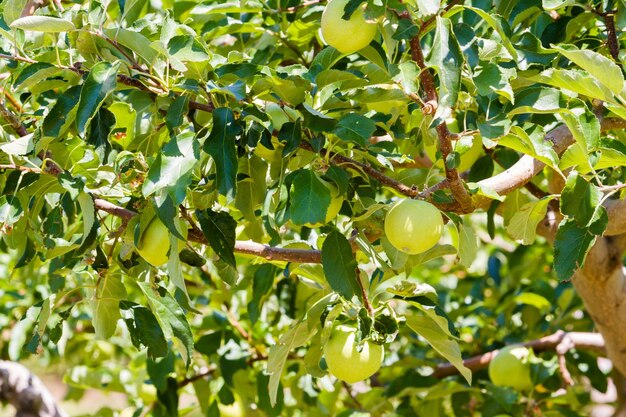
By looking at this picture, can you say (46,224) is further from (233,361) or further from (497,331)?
(497,331)

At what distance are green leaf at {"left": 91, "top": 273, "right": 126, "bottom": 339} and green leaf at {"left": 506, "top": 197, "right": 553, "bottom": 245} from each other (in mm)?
555

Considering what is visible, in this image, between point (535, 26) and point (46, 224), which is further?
point (535, 26)

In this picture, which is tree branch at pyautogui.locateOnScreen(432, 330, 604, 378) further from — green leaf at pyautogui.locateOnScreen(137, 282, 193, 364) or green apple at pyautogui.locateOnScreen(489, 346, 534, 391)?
green leaf at pyautogui.locateOnScreen(137, 282, 193, 364)

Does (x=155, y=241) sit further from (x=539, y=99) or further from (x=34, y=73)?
(x=539, y=99)

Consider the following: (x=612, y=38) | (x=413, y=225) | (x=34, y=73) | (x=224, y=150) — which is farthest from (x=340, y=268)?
(x=612, y=38)

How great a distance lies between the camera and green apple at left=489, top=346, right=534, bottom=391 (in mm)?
1868

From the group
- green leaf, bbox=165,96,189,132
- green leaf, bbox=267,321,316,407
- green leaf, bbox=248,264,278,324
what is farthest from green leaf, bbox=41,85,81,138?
green leaf, bbox=248,264,278,324

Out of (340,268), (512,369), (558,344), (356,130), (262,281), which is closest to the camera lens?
(356,130)

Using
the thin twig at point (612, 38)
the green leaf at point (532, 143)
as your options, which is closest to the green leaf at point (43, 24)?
the green leaf at point (532, 143)

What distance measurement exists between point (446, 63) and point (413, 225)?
22 centimetres

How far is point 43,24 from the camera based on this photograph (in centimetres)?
93

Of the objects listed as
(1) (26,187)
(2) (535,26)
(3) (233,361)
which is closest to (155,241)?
(1) (26,187)

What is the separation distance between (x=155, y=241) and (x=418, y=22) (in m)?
0.41

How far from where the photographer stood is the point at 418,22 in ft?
3.12
